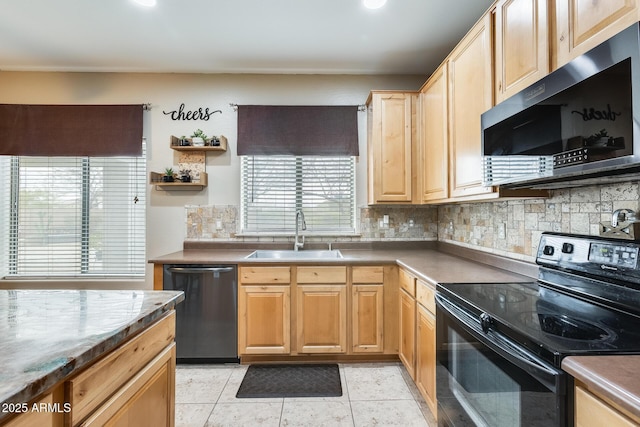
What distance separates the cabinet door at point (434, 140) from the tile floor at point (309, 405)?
4.74 ft

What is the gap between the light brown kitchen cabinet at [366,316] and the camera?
259 cm

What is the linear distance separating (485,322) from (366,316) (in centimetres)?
149

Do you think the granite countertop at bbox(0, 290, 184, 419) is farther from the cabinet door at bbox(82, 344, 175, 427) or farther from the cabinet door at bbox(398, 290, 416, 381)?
the cabinet door at bbox(398, 290, 416, 381)

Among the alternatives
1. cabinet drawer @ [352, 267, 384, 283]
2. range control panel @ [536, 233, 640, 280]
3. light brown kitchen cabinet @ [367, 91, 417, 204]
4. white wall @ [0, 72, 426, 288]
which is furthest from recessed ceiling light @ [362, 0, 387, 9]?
cabinet drawer @ [352, 267, 384, 283]

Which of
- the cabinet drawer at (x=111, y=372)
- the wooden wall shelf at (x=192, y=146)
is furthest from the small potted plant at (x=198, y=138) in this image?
the cabinet drawer at (x=111, y=372)

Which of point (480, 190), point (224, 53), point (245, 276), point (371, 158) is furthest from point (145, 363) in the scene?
point (224, 53)

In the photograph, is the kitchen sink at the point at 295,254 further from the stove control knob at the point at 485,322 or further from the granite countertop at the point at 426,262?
the stove control knob at the point at 485,322

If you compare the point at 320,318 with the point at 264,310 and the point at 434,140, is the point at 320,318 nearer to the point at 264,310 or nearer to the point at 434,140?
the point at 264,310

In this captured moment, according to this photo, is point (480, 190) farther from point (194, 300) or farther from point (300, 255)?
point (194, 300)

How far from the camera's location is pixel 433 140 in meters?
2.52

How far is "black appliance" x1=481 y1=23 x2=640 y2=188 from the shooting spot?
916mm

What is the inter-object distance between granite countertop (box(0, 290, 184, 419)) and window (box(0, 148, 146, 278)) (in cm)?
214

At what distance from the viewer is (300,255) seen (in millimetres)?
3068

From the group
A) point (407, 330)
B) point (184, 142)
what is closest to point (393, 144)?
point (407, 330)
